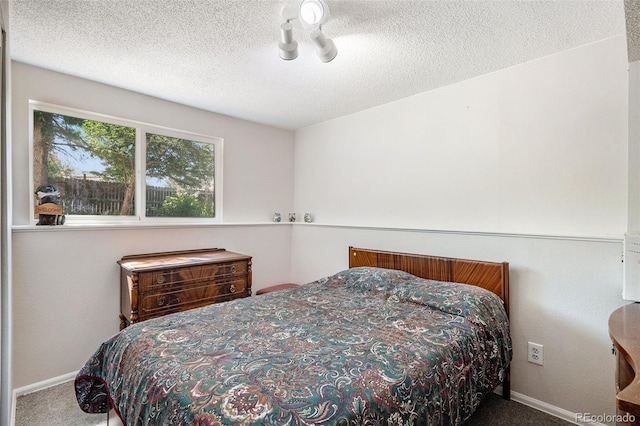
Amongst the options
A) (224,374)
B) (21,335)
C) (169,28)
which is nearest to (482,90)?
(169,28)

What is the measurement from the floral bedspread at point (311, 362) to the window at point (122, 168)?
4.96 ft

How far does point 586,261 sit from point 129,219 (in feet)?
11.8

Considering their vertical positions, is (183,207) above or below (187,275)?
above

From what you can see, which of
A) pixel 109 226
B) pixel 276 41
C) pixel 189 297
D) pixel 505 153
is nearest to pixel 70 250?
pixel 109 226

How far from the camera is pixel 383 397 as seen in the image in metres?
1.11

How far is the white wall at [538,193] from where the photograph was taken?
6.19ft

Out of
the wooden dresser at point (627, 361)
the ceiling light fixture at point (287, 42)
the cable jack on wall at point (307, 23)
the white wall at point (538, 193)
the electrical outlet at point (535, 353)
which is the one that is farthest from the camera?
the electrical outlet at point (535, 353)

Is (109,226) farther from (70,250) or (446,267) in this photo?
(446,267)

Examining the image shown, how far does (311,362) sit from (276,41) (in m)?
1.87

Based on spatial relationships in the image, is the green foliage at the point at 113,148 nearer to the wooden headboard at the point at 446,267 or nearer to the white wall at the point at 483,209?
the white wall at the point at 483,209

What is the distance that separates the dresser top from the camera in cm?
239

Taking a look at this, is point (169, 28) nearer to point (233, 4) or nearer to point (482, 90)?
point (233, 4)

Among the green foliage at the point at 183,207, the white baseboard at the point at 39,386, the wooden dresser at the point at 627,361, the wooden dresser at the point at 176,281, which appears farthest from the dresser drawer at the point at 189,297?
the wooden dresser at the point at 627,361

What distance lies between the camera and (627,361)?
36.4 inches
